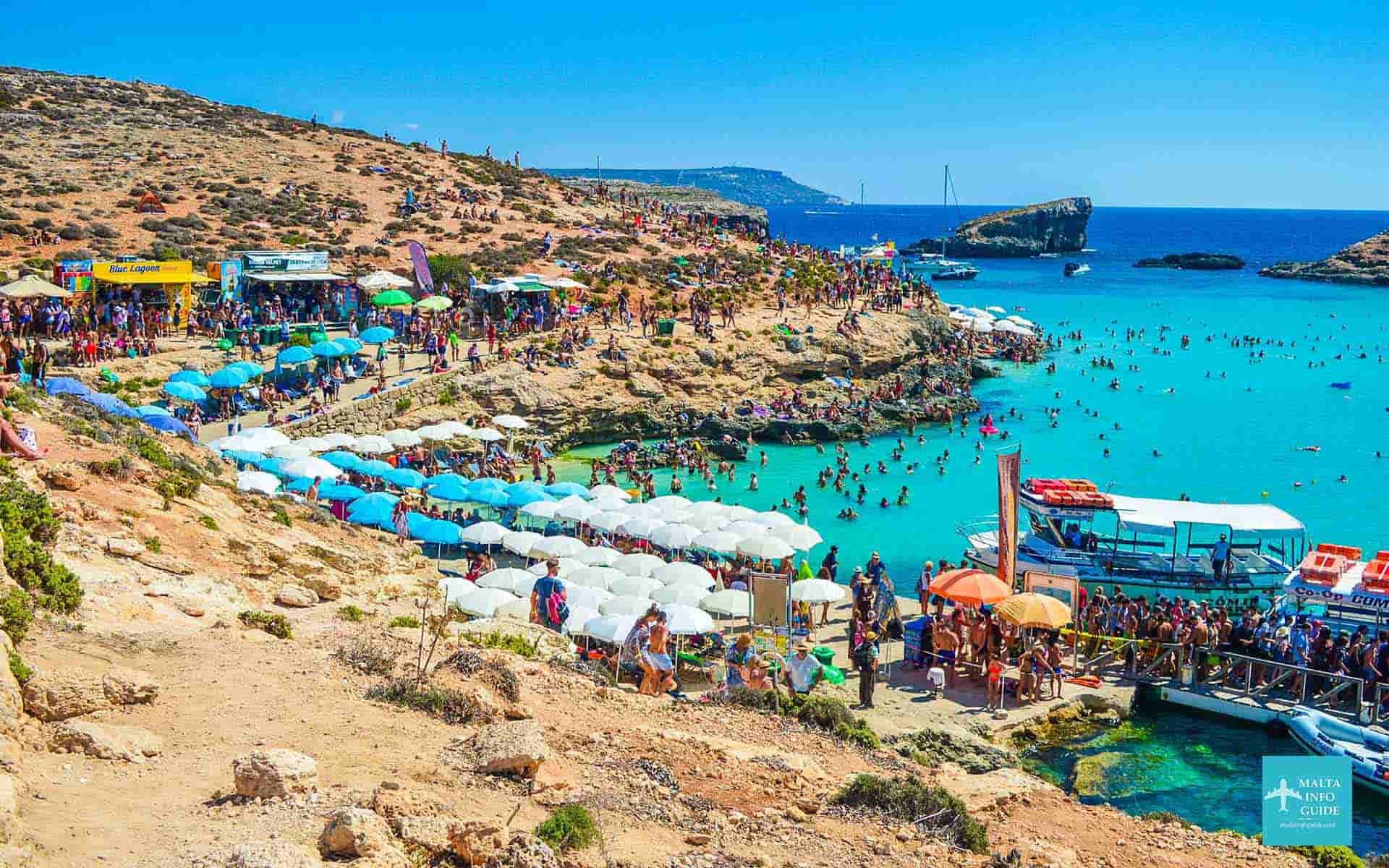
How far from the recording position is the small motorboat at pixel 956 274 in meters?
111

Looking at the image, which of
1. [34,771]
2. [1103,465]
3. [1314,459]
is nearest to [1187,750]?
[34,771]

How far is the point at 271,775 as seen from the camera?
350 inches

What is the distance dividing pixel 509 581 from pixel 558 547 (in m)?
3.05

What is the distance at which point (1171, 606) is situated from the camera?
20.7 m

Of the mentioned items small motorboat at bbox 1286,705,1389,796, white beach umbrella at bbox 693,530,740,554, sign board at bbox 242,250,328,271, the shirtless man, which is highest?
sign board at bbox 242,250,328,271

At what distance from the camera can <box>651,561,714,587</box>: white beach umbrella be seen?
20656 mm

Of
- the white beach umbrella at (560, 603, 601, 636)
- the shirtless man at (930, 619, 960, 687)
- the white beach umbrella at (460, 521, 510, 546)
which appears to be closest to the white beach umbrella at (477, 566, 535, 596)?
the white beach umbrella at (560, 603, 601, 636)

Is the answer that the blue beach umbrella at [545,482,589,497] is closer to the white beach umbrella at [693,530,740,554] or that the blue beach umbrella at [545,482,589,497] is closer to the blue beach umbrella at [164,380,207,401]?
the white beach umbrella at [693,530,740,554]

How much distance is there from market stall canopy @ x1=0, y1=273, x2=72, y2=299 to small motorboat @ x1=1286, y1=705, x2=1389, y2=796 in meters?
32.1

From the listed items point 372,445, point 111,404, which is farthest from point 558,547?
point 111,404

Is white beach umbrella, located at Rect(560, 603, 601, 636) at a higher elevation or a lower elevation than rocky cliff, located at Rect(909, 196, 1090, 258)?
lower

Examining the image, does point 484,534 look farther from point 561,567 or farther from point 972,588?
point 972,588

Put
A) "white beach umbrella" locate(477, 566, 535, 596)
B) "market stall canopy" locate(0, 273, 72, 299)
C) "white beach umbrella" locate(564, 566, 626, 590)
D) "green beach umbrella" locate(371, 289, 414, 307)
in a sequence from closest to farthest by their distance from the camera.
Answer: "white beach umbrella" locate(477, 566, 535, 596) < "white beach umbrella" locate(564, 566, 626, 590) < "market stall canopy" locate(0, 273, 72, 299) < "green beach umbrella" locate(371, 289, 414, 307)

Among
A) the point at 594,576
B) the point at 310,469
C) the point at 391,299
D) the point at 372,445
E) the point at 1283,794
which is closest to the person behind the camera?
the point at 1283,794
